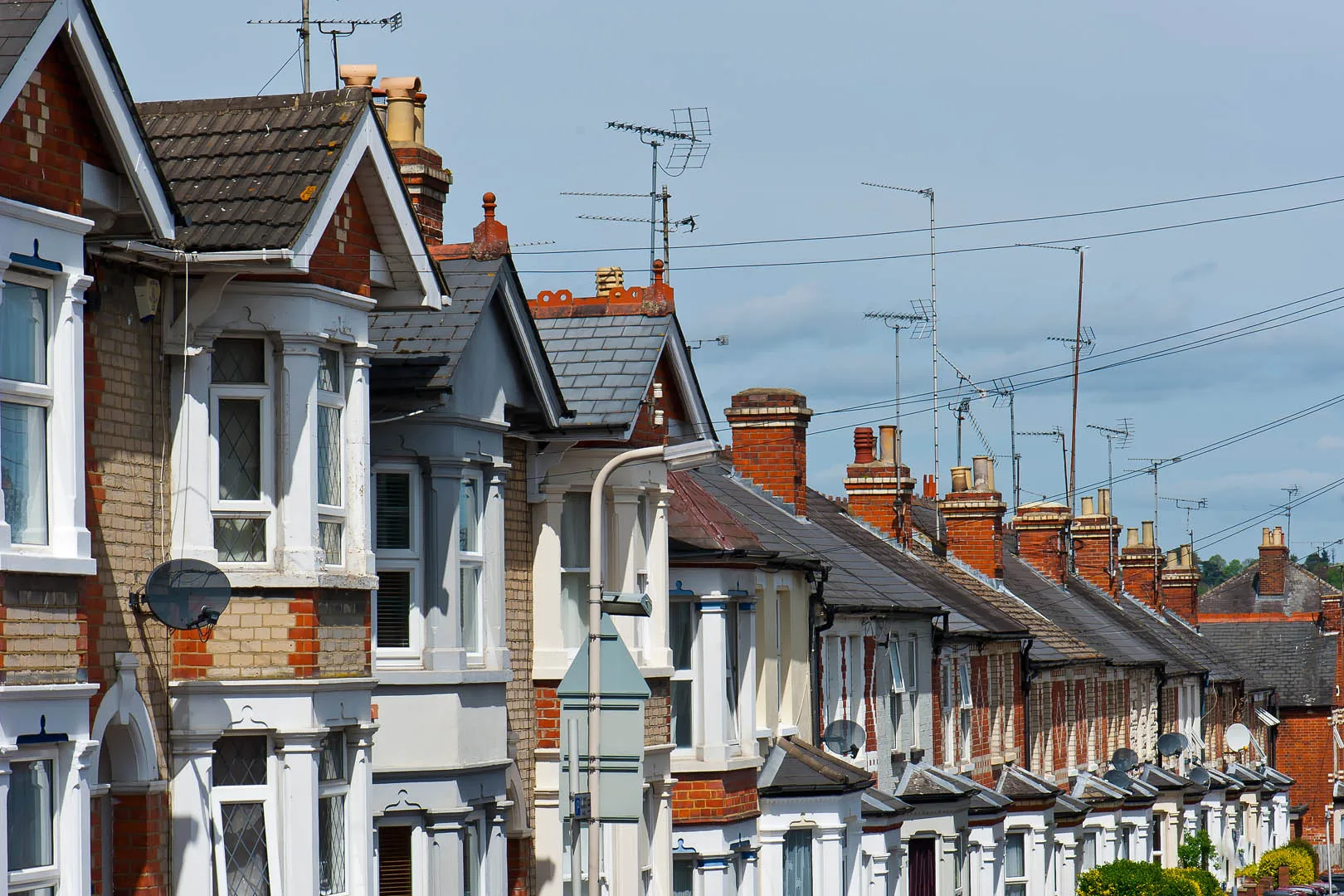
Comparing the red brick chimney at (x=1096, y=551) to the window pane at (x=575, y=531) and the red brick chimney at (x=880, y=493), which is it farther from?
the window pane at (x=575, y=531)

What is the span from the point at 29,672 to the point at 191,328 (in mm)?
3220

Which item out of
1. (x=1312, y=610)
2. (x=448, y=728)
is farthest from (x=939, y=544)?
(x=1312, y=610)

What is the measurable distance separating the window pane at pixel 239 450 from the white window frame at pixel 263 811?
1688mm

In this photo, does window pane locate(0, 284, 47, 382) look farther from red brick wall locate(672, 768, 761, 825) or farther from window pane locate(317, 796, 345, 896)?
red brick wall locate(672, 768, 761, 825)

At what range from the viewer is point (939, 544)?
45594 mm

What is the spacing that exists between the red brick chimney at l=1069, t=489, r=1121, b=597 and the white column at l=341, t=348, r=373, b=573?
49.9 metres

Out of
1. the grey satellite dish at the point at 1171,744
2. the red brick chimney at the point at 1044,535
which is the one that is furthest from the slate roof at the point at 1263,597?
the grey satellite dish at the point at 1171,744

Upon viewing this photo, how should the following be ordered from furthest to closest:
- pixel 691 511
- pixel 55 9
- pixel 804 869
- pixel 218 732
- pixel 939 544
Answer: pixel 939 544
pixel 804 869
pixel 691 511
pixel 218 732
pixel 55 9

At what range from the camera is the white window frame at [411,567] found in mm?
17828

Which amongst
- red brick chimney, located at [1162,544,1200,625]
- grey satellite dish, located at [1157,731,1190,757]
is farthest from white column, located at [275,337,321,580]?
red brick chimney, located at [1162,544,1200,625]

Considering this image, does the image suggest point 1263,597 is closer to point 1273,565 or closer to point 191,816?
point 1273,565

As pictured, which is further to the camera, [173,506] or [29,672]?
[173,506]

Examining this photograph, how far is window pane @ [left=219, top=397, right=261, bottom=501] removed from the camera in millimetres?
14719

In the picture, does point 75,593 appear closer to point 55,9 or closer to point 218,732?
point 218,732
